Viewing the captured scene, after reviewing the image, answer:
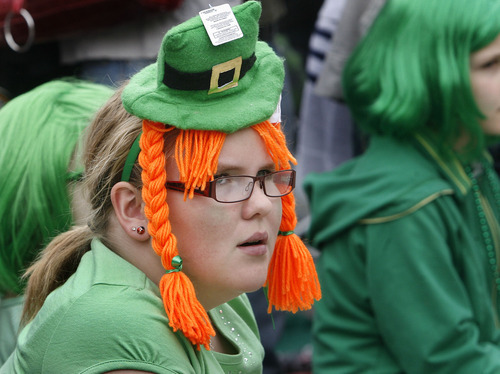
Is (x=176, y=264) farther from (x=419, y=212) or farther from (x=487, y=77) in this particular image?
(x=487, y=77)

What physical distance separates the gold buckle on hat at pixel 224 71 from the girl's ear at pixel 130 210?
10.6 inches

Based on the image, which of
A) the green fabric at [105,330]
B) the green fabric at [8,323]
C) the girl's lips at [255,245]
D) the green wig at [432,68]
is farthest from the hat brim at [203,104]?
the green wig at [432,68]

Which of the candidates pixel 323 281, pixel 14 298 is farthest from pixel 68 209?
pixel 323 281

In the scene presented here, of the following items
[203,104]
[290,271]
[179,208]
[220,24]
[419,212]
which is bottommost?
[419,212]

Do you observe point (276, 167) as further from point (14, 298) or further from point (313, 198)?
point (313, 198)

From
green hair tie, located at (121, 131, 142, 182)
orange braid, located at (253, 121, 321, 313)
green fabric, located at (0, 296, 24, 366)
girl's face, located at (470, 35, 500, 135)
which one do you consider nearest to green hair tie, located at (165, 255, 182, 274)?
green hair tie, located at (121, 131, 142, 182)

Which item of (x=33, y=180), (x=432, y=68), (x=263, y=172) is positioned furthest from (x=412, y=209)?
(x=33, y=180)

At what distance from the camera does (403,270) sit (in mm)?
2598

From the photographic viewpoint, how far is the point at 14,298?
2344mm

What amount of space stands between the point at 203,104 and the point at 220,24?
0.52 feet

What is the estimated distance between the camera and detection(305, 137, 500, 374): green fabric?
254 centimetres

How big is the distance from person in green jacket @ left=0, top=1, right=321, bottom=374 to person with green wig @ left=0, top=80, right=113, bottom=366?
1.55ft

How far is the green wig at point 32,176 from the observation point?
217 centimetres

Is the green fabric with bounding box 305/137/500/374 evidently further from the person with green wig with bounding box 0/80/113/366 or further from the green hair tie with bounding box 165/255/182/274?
the green hair tie with bounding box 165/255/182/274
